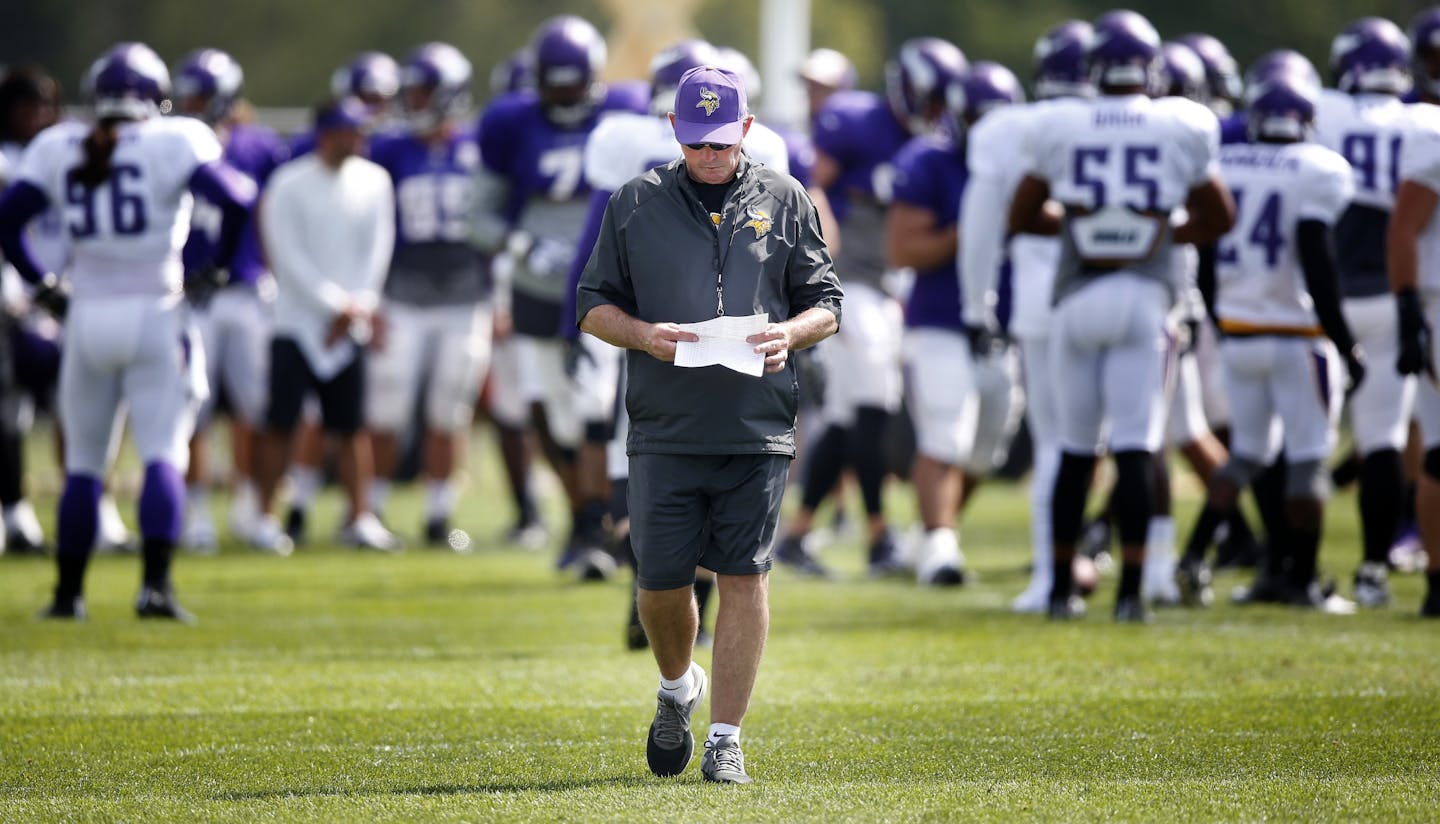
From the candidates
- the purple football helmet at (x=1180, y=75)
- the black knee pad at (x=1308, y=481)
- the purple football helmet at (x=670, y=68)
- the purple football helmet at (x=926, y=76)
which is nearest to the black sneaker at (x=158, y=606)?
the purple football helmet at (x=670, y=68)

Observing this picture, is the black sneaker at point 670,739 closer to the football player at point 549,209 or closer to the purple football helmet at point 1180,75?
the football player at point 549,209

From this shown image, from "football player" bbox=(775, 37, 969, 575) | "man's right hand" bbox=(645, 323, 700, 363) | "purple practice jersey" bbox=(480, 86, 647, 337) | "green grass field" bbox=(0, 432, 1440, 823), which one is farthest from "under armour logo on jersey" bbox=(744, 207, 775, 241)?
"football player" bbox=(775, 37, 969, 575)

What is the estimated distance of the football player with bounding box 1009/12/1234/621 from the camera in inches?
303

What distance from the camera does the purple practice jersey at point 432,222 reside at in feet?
39.4

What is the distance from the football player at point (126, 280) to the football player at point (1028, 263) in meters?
3.00

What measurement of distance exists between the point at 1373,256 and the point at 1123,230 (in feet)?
4.85

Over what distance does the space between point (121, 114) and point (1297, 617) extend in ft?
16.3

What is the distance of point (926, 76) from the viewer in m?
10.0

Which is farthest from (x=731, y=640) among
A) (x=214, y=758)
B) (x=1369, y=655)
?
(x=1369, y=655)

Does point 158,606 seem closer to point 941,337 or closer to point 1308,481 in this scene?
point 941,337

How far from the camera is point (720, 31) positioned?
3338cm

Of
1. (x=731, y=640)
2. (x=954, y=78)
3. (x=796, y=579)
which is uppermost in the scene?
(x=954, y=78)

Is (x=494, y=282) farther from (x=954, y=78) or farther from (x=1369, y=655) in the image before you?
(x=1369, y=655)

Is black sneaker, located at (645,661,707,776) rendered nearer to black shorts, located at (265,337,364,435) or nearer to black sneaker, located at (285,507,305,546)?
black shorts, located at (265,337,364,435)
